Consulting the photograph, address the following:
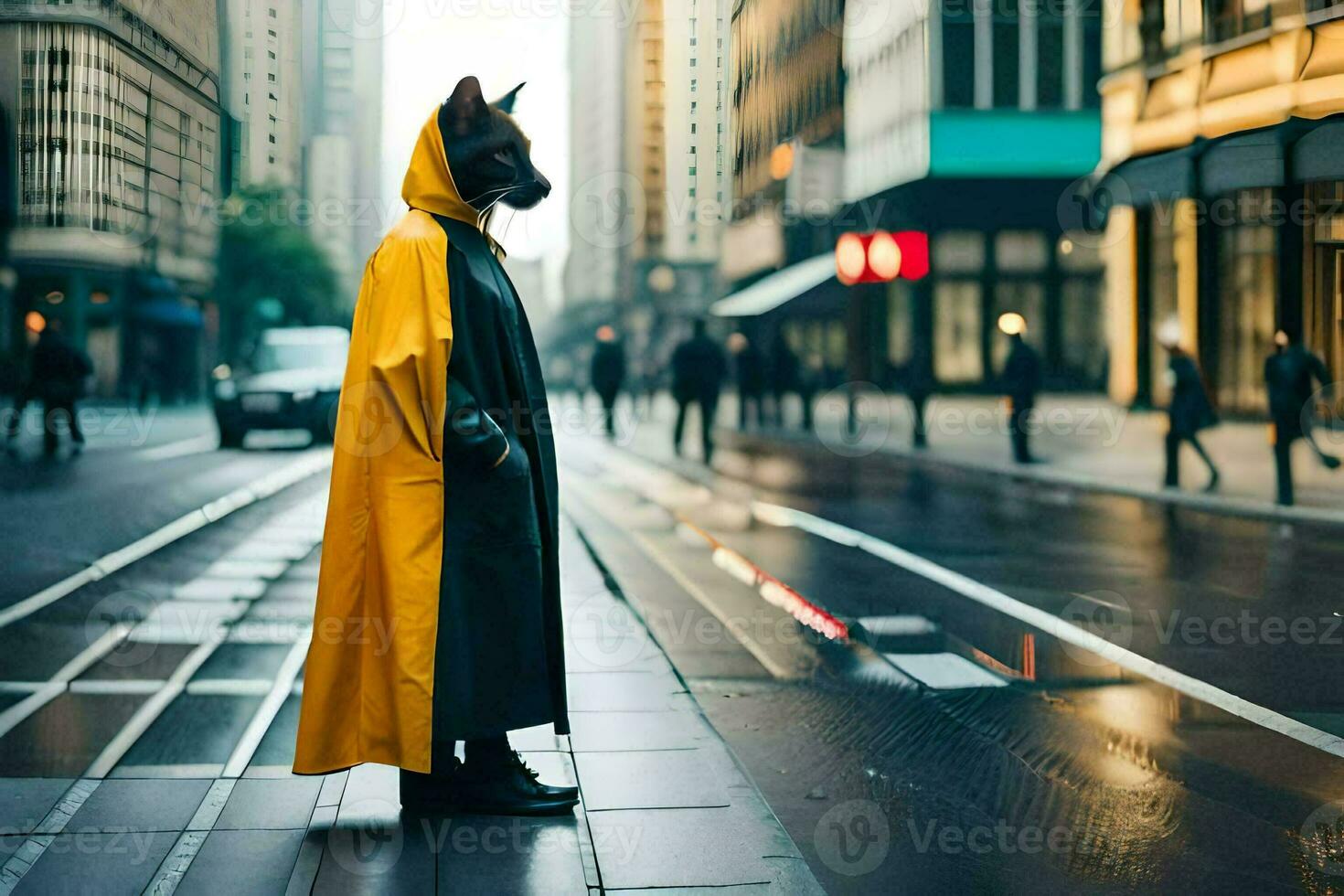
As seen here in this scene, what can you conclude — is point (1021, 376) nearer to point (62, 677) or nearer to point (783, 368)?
point (783, 368)

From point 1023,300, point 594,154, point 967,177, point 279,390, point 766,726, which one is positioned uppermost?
point 594,154

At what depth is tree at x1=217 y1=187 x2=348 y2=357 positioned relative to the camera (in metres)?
35.7

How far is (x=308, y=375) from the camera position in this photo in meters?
20.3

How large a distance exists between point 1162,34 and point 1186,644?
21871 millimetres

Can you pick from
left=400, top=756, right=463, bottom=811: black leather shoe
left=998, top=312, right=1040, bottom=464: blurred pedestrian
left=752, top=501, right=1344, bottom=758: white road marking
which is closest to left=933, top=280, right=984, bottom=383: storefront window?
left=998, top=312, right=1040, bottom=464: blurred pedestrian

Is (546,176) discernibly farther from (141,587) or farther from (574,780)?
(141,587)

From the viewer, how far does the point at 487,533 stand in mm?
3596

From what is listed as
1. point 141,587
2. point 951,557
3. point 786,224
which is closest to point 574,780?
point 141,587

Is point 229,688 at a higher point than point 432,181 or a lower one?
lower

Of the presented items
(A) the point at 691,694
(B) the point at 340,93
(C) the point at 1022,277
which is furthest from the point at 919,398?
(A) the point at 691,694

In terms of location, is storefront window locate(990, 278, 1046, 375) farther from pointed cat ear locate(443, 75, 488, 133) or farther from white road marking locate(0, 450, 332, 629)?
pointed cat ear locate(443, 75, 488, 133)

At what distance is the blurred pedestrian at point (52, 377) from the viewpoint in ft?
48.1

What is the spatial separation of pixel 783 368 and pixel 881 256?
196 inches

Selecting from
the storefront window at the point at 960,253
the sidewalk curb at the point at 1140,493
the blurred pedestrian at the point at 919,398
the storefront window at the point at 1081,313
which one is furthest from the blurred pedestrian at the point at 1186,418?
the storefront window at the point at 960,253
